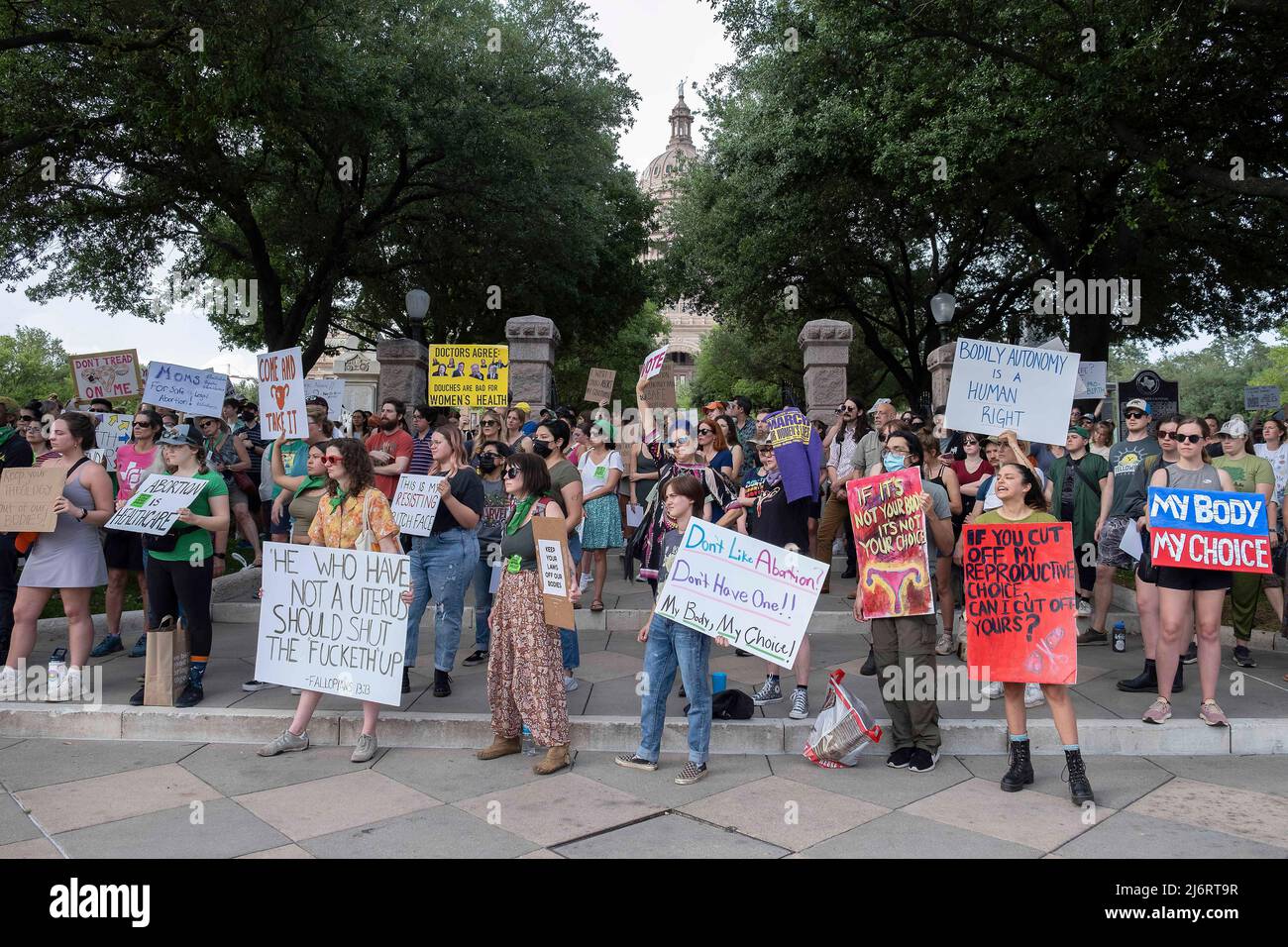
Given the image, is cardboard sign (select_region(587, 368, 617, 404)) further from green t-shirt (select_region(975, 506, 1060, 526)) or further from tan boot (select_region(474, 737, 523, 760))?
green t-shirt (select_region(975, 506, 1060, 526))

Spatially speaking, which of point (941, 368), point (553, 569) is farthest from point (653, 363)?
point (553, 569)

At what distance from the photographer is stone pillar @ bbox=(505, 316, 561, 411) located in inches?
594

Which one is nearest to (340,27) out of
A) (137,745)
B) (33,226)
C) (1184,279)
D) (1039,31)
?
(33,226)

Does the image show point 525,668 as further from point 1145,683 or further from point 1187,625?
point 1145,683

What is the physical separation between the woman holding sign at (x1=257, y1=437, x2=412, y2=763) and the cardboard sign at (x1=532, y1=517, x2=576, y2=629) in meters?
0.91

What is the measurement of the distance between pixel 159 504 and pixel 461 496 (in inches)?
79.9

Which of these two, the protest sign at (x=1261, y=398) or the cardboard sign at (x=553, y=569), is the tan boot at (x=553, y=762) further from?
the protest sign at (x=1261, y=398)

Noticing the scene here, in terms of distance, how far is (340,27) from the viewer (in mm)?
14469

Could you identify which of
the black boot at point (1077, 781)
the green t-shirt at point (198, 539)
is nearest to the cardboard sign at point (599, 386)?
the green t-shirt at point (198, 539)

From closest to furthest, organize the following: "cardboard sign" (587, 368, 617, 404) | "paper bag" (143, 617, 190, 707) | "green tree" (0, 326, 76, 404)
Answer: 1. "paper bag" (143, 617, 190, 707)
2. "cardboard sign" (587, 368, 617, 404)
3. "green tree" (0, 326, 76, 404)

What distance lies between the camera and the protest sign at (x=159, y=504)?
6172 mm

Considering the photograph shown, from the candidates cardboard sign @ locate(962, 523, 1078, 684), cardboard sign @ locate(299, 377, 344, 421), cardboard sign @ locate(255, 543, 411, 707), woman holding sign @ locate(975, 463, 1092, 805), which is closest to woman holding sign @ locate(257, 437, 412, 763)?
cardboard sign @ locate(255, 543, 411, 707)
